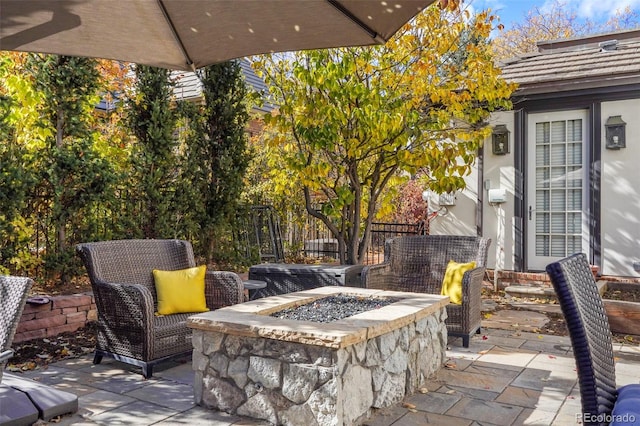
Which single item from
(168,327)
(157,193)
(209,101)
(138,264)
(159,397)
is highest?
(209,101)

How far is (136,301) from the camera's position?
3637 mm

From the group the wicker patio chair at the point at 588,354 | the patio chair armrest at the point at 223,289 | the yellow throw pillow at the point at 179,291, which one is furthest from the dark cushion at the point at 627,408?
the yellow throw pillow at the point at 179,291

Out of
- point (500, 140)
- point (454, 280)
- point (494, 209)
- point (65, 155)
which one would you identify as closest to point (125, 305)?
point (65, 155)

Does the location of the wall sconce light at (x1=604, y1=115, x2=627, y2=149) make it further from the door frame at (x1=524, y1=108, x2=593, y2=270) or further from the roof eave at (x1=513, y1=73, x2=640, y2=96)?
the roof eave at (x1=513, y1=73, x2=640, y2=96)

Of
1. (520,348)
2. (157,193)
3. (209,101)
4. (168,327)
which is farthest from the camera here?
(209,101)

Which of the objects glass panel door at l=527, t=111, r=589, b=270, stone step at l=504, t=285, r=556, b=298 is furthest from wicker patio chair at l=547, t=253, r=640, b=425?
glass panel door at l=527, t=111, r=589, b=270

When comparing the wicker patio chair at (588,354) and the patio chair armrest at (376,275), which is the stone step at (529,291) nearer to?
the patio chair armrest at (376,275)

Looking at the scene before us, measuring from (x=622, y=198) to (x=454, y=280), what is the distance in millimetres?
3516

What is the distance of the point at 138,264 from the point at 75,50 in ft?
6.34

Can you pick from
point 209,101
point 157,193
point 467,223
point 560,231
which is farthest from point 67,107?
point 560,231

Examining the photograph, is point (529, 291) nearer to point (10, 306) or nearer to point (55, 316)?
point (55, 316)

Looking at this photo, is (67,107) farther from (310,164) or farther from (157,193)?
(310,164)

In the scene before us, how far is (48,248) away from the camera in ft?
17.3

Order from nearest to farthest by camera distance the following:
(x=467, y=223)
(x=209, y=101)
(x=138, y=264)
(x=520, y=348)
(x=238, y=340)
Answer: (x=238, y=340)
(x=138, y=264)
(x=520, y=348)
(x=209, y=101)
(x=467, y=223)
